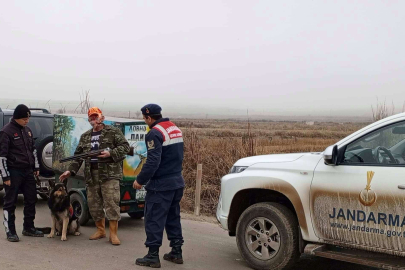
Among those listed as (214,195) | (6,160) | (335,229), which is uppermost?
(6,160)

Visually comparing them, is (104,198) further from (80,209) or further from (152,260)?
(152,260)

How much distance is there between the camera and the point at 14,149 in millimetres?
7223

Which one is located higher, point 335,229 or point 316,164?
point 316,164

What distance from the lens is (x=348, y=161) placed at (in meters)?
5.32

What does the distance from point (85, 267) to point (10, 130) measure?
2551mm

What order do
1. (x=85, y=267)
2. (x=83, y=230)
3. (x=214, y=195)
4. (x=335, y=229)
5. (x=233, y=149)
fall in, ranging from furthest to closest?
(x=233, y=149) < (x=214, y=195) < (x=83, y=230) < (x=85, y=267) < (x=335, y=229)

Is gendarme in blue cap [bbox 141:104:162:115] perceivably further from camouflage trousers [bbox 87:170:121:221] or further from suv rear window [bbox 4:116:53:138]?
suv rear window [bbox 4:116:53:138]

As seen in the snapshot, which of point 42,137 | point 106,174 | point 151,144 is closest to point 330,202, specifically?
point 151,144

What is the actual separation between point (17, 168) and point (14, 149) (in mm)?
283

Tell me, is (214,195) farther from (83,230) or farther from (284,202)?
(284,202)

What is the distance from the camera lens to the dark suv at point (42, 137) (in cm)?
942

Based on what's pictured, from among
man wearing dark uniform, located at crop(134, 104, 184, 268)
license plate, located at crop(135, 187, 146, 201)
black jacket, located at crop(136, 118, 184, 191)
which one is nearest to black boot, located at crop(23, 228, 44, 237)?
license plate, located at crop(135, 187, 146, 201)

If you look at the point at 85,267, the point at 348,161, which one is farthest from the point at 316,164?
the point at 85,267

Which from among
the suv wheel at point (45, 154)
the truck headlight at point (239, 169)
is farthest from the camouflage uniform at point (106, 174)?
the suv wheel at point (45, 154)
